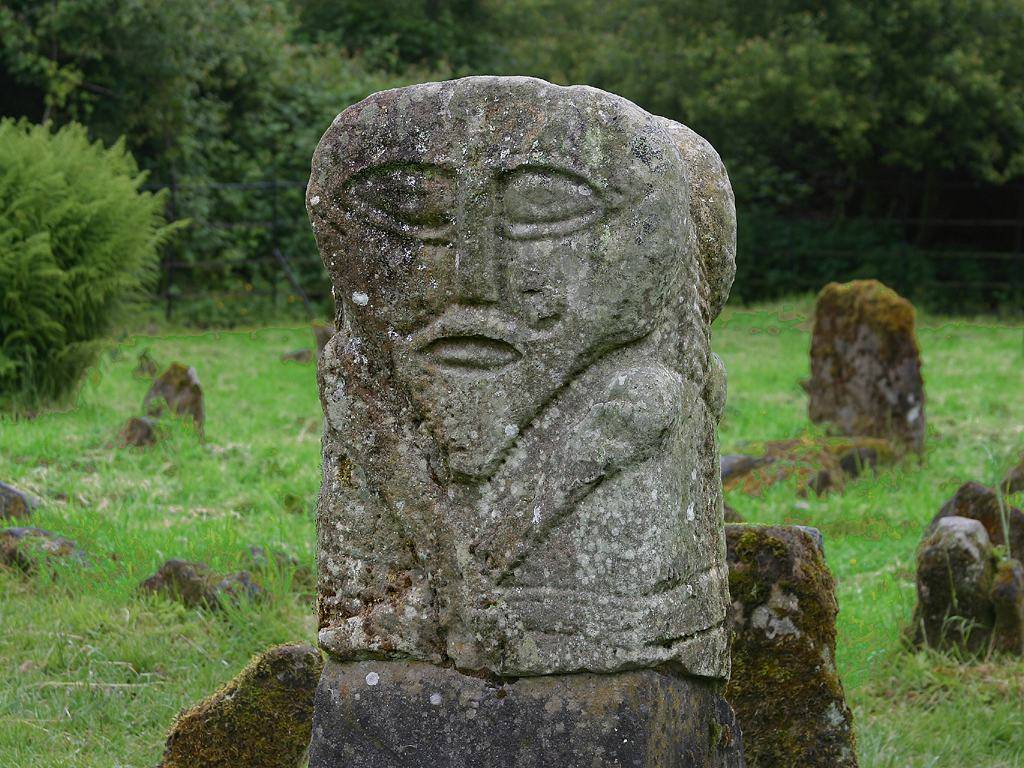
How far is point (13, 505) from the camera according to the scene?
6.52 m

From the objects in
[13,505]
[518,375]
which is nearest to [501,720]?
[518,375]

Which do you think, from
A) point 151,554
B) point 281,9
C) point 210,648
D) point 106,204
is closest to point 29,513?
point 151,554

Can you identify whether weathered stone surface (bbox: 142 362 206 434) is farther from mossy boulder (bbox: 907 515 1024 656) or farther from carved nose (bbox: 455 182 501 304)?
carved nose (bbox: 455 182 501 304)

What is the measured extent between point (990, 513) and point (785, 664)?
2.30 metres

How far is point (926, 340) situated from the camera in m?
15.1

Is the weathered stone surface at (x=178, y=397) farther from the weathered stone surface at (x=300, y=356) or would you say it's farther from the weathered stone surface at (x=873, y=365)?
the weathered stone surface at (x=873, y=365)

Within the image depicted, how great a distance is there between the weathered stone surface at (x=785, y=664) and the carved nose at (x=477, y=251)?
1.51 meters

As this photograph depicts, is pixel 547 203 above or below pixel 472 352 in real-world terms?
above

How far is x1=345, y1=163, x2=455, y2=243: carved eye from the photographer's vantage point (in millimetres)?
2945

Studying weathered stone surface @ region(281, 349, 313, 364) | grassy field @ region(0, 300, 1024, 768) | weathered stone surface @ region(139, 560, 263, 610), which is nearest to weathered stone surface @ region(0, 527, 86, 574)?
grassy field @ region(0, 300, 1024, 768)

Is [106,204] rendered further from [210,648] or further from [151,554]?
[210,648]

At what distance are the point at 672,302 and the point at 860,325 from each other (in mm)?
6145

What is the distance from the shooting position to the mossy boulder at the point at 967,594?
5074 millimetres

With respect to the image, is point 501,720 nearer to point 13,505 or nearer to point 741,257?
point 13,505
